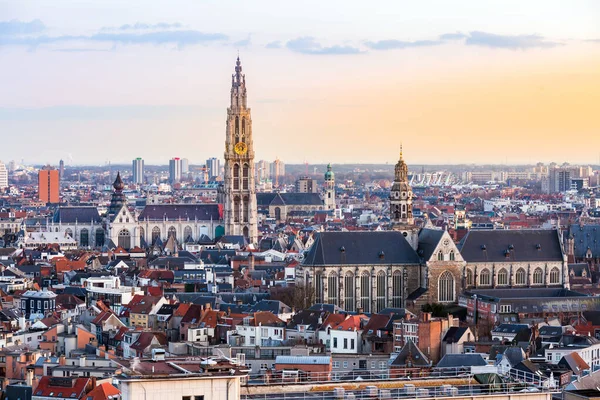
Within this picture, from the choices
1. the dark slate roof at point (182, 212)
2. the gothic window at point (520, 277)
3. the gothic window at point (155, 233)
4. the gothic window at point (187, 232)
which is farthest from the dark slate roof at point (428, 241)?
the gothic window at point (155, 233)

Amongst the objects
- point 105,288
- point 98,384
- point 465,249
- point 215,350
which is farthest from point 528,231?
point 98,384

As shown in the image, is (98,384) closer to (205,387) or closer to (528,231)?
(205,387)

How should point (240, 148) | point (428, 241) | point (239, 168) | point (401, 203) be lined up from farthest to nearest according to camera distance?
point (239, 168)
point (240, 148)
point (401, 203)
point (428, 241)

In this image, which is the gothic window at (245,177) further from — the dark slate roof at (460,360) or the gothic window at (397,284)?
the dark slate roof at (460,360)

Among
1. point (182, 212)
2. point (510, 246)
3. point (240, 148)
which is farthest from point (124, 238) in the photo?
point (510, 246)

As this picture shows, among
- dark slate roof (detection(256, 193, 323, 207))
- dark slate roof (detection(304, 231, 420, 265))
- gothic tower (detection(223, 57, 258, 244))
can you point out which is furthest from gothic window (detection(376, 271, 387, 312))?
dark slate roof (detection(256, 193, 323, 207))

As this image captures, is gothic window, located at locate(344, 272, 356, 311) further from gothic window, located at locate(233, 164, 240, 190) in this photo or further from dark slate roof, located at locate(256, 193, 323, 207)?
dark slate roof, located at locate(256, 193, 323, 207)

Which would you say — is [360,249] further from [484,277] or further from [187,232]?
[187,232]
